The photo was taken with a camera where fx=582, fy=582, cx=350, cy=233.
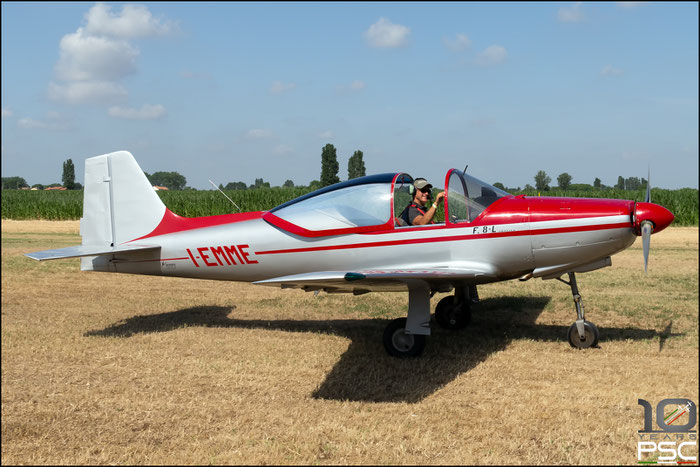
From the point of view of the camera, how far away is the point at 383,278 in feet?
19.9

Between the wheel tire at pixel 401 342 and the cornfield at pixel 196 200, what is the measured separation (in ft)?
82.0

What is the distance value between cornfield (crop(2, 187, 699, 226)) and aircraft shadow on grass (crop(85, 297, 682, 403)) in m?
22.6

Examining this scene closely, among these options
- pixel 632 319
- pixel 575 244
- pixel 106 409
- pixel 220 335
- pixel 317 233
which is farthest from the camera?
pixel 632 319

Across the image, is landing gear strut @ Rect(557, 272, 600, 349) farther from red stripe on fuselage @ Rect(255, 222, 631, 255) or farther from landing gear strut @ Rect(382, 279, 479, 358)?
landing gear strut @ Rect(382, 279, 479, 358)

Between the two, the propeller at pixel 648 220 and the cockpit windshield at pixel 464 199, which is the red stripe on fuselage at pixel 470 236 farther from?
the cockpit windshield at pixel 464 199

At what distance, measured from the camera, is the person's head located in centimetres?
732

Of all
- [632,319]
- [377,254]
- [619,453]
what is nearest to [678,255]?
[632,319]

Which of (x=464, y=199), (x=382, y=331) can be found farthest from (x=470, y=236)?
(x=382, y=331)

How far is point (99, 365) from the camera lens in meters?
6.79

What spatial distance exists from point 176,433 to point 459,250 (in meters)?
3.76

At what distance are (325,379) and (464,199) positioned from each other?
2689mm

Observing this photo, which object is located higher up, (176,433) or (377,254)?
(377,254)

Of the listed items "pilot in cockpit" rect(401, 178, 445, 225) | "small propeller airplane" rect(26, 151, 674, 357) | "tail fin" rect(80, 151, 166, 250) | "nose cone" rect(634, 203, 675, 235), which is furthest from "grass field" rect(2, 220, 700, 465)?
"pilot in cockpit" rect(401, 178, 445, 225)

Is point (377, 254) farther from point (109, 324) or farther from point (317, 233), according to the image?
point (109, 324)
